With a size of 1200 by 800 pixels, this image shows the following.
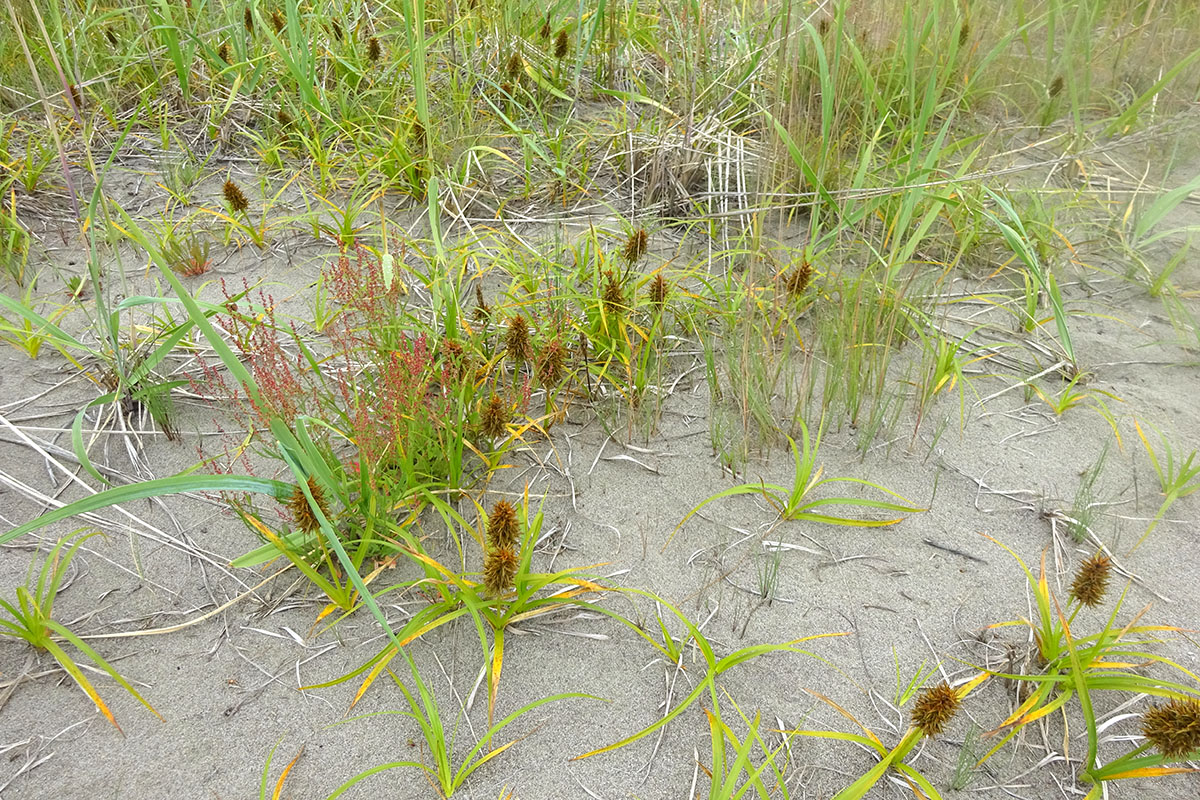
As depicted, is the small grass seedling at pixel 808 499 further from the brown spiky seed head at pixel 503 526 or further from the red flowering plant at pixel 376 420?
the red flowering plant at pixel 376 420

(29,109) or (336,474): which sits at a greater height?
(29,109)

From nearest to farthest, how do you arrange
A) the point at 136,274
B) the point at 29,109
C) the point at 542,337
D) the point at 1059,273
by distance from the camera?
the point at 542,337 < the point at 1059,273 < the point at 136,274 < the point at 29,109

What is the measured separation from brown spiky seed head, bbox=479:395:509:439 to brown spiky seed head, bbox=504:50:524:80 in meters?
1.78

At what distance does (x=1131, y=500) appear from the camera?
1684 millimetres

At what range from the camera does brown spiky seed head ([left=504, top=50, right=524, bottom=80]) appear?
2869 millimetres

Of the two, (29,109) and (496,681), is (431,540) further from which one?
(29,109)

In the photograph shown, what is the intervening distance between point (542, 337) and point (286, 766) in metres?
1.12

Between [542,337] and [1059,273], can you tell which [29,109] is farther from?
[1059,273]

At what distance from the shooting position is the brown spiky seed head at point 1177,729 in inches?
43.6

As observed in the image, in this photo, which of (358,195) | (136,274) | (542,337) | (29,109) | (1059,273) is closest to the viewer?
(542,337)

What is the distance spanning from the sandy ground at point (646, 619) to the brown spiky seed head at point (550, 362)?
140 mm

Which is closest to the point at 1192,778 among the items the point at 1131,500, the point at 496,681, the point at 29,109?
the point at 1131,500

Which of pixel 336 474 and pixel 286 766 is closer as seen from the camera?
pixel 286 766

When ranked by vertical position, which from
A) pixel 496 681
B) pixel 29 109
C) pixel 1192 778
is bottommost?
pixel 1192 778
